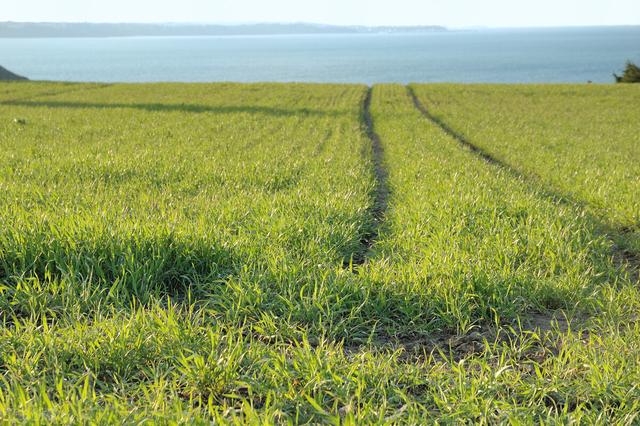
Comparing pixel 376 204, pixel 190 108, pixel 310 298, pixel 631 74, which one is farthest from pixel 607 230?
pixel 631 74

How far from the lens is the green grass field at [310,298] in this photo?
3.02 m

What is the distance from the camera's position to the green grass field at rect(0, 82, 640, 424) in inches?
119

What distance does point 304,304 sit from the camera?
13.5ft

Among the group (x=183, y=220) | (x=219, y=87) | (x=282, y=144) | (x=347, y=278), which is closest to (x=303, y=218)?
(x=183, y=220)

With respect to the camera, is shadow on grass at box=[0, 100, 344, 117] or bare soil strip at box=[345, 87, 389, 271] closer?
bare soil strip at box=[345, 87, 389, 271]

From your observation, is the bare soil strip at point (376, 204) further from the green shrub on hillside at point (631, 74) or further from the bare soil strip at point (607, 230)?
the green shrub on hillside at point (631, 74)

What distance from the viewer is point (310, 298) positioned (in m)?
4.23

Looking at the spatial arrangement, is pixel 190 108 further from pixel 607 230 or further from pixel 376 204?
pixel 607 230

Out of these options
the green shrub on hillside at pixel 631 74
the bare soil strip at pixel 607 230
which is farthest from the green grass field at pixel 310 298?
the green shrub on hillside at pixel 631 74

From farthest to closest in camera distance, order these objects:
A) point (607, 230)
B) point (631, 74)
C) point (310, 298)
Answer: point (631, 74) → point (607, 230) → point (310, 298)

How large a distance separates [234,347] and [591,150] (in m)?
15.2

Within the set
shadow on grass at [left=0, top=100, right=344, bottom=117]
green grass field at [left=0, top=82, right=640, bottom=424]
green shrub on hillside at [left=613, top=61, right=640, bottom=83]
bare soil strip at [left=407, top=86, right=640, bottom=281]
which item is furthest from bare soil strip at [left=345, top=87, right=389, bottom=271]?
green shrub on hillside at [left=613, top=61, right=640, bottom=83]

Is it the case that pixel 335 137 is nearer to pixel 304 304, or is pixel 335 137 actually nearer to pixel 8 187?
pixel 8 187

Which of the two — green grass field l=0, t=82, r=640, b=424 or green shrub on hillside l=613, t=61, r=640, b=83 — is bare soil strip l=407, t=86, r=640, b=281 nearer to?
green grass field l=0, t=82, r=640, b=424
